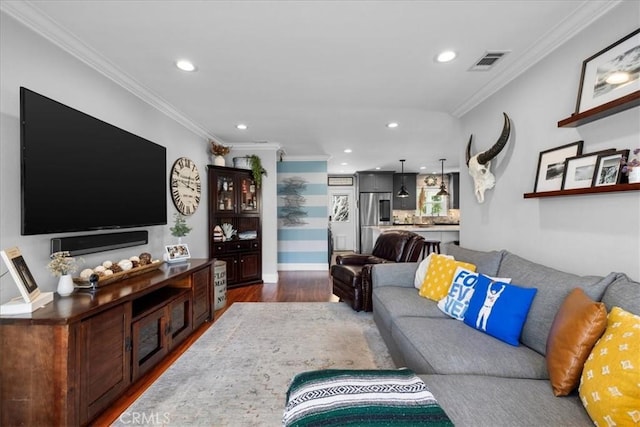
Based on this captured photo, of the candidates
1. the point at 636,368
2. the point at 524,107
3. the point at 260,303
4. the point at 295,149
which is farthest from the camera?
the point at 295,149

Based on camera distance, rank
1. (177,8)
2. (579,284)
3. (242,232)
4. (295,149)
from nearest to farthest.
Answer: (579,284) < (177,8) < (242,232) < (295,149)

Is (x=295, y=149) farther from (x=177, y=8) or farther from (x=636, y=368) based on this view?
(x=636, y=368)

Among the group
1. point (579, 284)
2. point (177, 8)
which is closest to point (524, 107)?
point (579, 284)

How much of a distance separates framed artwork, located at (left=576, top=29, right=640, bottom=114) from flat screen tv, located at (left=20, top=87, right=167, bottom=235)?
3.36 m

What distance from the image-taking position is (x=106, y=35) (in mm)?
1958

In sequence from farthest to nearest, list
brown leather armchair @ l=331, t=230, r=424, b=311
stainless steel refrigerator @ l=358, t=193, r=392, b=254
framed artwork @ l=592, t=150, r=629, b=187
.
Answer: stainless steel refrigerator @ l=358, t=193, r=392, b=254 < brown leather armchair @ l=331, t=230, r=424, b=311 < framed artwork @ l=592, t=150, r=629, b=187

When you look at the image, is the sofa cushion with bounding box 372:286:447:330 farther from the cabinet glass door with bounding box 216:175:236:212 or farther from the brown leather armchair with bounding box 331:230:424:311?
the cabinet glass door with bounding box 216:175:236:212

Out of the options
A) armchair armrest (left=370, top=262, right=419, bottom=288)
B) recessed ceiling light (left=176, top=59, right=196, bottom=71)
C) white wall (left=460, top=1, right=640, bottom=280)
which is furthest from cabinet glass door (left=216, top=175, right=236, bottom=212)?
white wall (left=460, top=1, right=640, bottom=280)

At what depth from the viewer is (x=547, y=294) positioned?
5.16ft

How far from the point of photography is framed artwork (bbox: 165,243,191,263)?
2.95 m

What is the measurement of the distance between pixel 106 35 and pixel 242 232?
130 inches

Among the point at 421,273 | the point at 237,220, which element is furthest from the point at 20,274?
the point at 237,220

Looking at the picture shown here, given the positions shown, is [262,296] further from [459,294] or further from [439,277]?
[459,294]

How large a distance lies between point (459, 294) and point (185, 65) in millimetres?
2866
